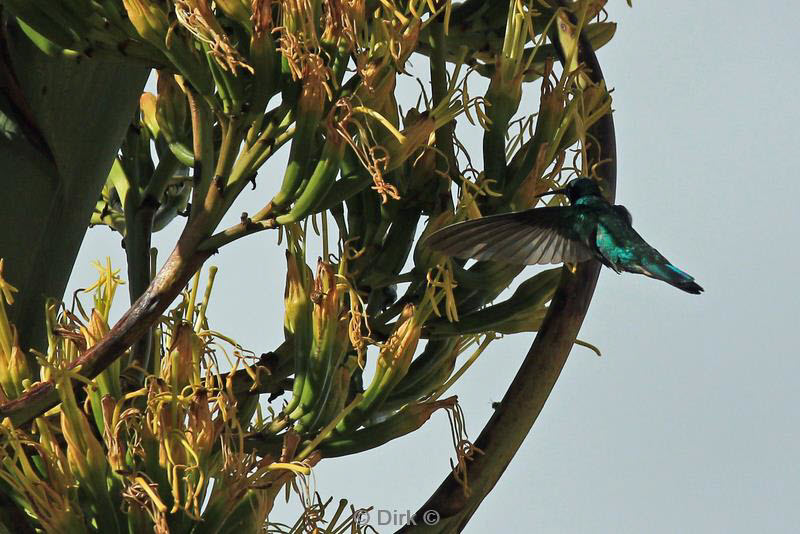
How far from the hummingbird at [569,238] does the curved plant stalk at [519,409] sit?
4cm

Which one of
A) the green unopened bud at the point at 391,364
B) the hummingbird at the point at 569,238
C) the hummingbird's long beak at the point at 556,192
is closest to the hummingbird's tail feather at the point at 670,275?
the hummingbird at the point at 569,238

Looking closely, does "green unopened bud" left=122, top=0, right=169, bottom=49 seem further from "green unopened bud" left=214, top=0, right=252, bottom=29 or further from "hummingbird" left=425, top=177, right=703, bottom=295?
"hummingbird" left=425, top=177, right=703, bottom=295

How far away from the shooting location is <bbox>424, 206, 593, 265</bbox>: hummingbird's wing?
1501 millimetres

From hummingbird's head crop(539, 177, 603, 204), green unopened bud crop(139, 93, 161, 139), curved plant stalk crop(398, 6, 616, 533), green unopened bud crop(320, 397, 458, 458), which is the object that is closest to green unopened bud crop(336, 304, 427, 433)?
green unopened bud crop(320, 397, 458, 458)

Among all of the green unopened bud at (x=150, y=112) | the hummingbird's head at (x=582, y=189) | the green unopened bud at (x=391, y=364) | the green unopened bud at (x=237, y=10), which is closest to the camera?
the green unopened bud at (x=237, y=10)

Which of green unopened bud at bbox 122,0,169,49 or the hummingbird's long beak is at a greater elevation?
the hummingbird's long beak

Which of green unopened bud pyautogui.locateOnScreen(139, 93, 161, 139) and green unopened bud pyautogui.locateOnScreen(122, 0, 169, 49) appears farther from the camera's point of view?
green unopened bud pyautogui.locateOnScreen(139, 93, 161, 139)

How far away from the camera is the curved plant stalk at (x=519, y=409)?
5.27 ft

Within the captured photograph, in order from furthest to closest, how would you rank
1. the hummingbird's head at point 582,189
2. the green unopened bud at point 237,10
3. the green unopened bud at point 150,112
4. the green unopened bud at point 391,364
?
1. the green unopened bud at point 150,112
2. the hummingbird's head at point 582,189
3. the green unopened bud at point 391,364
4. the green unopened bud at point 237,10

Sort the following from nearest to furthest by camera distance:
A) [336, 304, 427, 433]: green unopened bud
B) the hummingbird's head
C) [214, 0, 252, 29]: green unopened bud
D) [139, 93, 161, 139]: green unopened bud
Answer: [214, 0, 252, 29]: green unopened bud
[336, 304, 427, 433]: green unopened bud
the hummingbird's head
[139, 93, 161, 139]: green unopened bud

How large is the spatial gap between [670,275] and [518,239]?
0.17 metres

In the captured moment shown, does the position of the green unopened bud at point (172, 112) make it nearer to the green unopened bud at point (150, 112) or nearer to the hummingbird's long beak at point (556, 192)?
the green unopened bud at point (150, 112)

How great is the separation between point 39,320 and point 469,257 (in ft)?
1.58

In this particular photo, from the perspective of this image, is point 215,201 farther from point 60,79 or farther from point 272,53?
point 60,79
